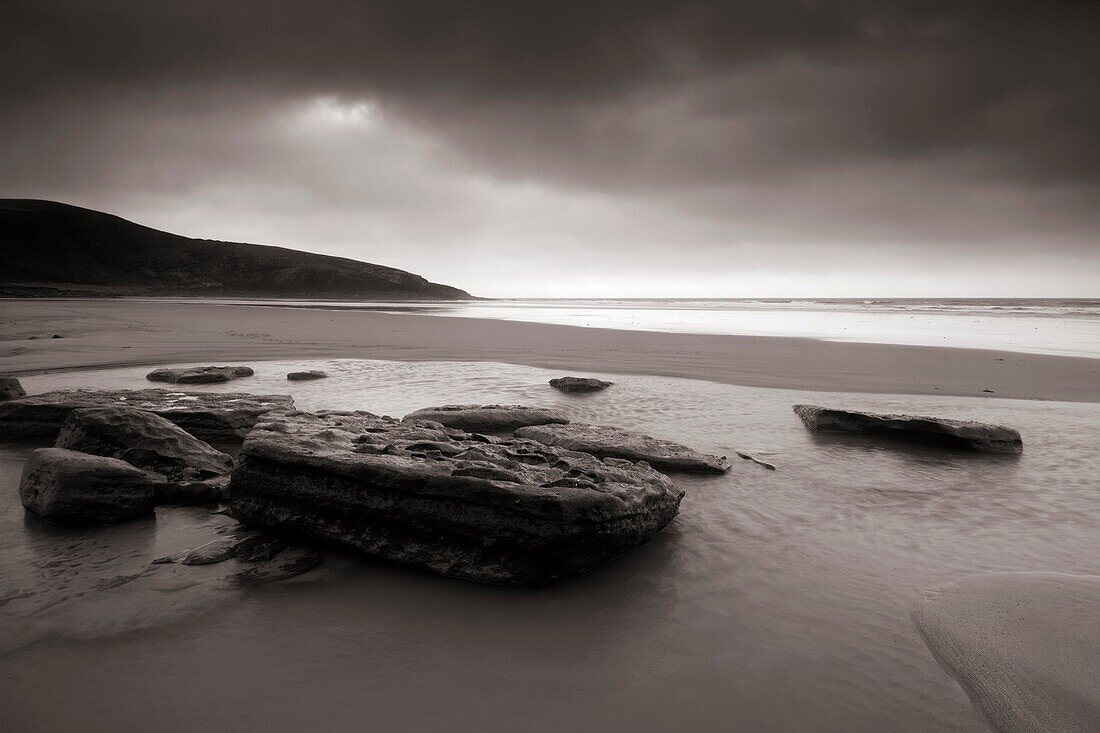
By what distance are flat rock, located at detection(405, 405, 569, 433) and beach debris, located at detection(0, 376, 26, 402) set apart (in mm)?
5288

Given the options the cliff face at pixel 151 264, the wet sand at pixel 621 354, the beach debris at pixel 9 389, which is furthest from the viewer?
the cliff face at pixel 151 264

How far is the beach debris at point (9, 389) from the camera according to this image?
22.9 ft

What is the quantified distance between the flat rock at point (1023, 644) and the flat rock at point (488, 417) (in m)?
4.39

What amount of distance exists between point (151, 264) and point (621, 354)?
83.0 m

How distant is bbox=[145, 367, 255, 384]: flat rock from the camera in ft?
30.1

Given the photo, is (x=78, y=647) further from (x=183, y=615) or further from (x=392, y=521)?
(x=392, y=521)

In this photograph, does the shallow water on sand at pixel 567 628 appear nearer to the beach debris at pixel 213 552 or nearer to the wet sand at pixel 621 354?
the beach debris at pixel 213 552

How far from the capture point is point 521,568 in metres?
3.21

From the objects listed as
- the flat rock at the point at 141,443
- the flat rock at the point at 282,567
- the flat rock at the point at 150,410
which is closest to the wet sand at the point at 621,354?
the flat rock at the point at 150,410

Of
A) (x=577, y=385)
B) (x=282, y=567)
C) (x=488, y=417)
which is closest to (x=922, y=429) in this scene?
(x=577, y=385)

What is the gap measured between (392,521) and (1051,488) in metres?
5.74

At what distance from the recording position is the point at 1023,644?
271 cm

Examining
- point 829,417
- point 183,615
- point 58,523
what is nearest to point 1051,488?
point 829,417

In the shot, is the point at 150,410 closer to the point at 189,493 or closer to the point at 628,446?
the point at 189,493
